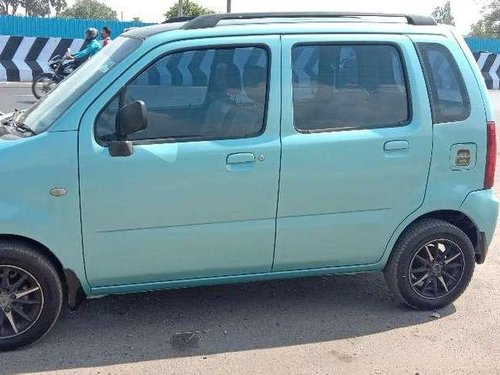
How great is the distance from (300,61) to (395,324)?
6.17 ft

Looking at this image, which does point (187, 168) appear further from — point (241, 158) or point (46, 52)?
point (46, 52)

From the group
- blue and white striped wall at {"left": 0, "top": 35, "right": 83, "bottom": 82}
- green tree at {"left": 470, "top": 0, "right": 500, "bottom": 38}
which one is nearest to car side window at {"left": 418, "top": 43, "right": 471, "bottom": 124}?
blue and white striped wall at {"left": 0, "top": 35, "right": 83, "bottom": 82}

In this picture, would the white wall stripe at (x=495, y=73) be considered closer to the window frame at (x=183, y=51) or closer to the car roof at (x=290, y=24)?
the car roof at (x=290, y=24)

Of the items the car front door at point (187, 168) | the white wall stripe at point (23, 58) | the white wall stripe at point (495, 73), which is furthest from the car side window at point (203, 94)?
the white wall stripe at point (495, 73)

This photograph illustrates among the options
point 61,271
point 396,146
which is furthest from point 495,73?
point 61,271

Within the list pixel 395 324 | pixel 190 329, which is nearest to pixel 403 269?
pixel 395 324

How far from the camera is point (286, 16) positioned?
384cm

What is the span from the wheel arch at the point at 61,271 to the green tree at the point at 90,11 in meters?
79.4

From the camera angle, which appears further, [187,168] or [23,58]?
[23,58]

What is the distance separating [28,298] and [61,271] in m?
0.24

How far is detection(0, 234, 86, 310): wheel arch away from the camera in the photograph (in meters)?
3.35

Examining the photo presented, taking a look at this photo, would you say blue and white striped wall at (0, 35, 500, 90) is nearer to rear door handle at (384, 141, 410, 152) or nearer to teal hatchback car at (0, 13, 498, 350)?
teal hatchback car at (0, 13, 498, 350)

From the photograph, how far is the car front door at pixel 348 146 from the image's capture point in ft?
12.1

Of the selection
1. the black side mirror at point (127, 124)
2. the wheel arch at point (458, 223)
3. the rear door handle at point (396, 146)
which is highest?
the black side mirror at point (127, 124)
